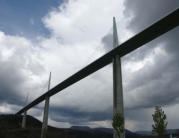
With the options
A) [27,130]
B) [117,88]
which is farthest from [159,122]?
[27,130]

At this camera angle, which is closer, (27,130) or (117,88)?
(117,88)

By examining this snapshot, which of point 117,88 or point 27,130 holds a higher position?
point 117,88

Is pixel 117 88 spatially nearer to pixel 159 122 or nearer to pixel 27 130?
pixel 159 122

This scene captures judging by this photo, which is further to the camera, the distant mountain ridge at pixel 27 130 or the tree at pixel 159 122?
the distant mountain ridge at pixel 27 130

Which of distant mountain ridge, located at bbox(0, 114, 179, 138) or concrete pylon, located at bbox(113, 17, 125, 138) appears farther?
distant mountain ridge, located at bbox(0, 114, 179, 138)

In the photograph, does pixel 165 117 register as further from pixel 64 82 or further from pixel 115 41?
pixel 64 82

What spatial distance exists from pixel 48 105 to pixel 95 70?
28.4m

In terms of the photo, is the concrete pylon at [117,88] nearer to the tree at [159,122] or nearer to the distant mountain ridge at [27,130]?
the tree at [159,122]

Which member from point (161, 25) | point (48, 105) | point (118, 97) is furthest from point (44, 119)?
point (161, 25)

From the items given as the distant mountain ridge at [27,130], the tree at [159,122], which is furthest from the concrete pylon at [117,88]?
the distant mountain ridge at [27,130]

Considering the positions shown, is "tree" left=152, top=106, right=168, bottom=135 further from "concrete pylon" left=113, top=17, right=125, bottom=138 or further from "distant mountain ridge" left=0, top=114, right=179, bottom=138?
"distant mountain ridge" left=0, top=114, right=179, bottom=138

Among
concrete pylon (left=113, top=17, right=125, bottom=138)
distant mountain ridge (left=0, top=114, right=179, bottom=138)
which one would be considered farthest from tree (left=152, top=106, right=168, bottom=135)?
distant mountain ridge (left=0, top=114, right=179, bottom=138)

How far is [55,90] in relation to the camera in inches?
2030

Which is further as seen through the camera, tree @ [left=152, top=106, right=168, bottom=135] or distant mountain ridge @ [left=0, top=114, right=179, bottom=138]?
distant mountain ridge @ [left=0, top=114, right=179, bottom=138]
